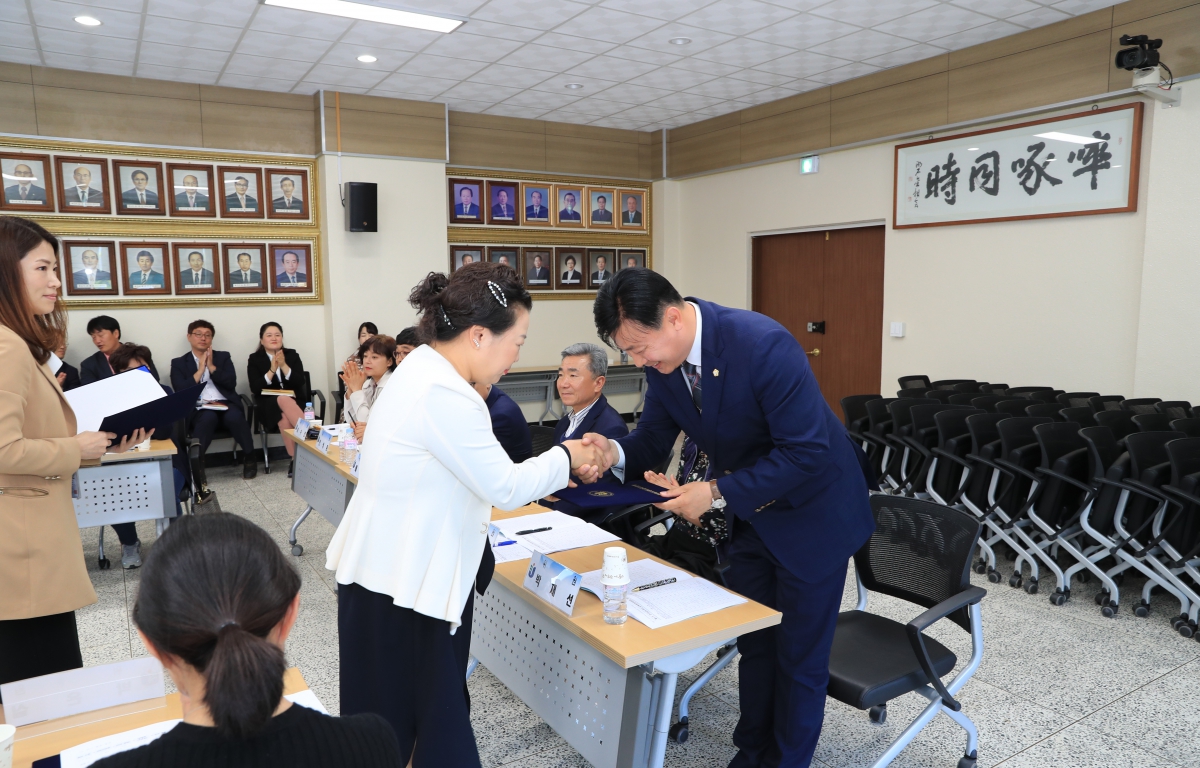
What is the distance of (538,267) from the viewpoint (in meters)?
8.88

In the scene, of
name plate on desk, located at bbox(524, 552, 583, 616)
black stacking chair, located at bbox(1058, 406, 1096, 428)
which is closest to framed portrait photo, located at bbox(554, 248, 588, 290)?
black stacking chair, located at bbox(1058, 406, 1096, 428)

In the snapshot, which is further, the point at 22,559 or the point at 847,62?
the point at 847,62

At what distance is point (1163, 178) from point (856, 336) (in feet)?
9.36

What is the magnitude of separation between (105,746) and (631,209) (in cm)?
862

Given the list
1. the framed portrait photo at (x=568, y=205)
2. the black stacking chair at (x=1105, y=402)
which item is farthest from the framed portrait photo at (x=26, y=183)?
the black stacking chair at (x=1105, y=402)

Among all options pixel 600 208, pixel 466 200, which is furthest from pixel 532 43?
pixel 600 208

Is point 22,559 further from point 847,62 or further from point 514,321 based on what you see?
point 847,62

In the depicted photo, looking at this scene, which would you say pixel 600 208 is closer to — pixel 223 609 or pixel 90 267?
pixel 90 267

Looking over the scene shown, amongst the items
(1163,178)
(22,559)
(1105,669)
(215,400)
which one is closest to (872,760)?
(1105,669)

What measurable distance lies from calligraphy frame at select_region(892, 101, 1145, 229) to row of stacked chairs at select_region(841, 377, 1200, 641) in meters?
1.33

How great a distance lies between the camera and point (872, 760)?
257 centimetres

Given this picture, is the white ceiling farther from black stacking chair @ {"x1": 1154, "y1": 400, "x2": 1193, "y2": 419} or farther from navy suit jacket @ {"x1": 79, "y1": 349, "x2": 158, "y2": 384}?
black stacking chair @ {"x1": 1154, "y1": 400, "x2": 1193, "y2": 419}

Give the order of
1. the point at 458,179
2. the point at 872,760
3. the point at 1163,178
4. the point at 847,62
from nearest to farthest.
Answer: the point at 872,760, the point at 1163,178, the point at 847,62, the point at 458,179

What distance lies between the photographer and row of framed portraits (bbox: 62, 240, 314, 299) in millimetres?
6684
